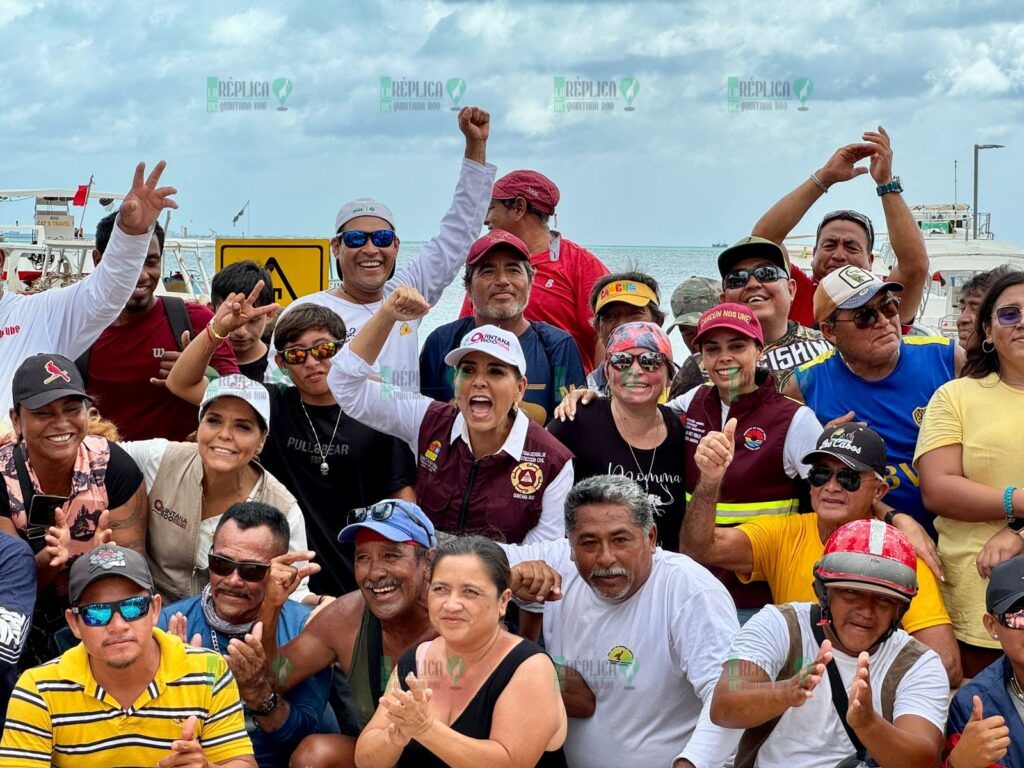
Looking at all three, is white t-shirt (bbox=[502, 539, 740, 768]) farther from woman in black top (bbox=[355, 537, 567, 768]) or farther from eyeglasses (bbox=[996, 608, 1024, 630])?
eyeglasses (bbox=[996, 608, 1024, 630])

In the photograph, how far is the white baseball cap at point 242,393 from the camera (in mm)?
5426

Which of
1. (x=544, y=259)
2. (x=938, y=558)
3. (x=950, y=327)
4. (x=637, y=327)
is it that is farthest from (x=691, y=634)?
(x=950, y=327)

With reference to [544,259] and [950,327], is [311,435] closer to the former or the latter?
[544,259]

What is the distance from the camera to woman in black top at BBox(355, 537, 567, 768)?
4250 millimetres

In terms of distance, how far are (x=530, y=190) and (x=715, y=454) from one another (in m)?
2.98

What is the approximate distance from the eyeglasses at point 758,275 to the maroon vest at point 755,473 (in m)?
0.92

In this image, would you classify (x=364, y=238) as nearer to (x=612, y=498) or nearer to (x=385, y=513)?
(x=385, y=513)

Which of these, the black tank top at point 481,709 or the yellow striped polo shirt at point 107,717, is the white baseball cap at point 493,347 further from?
the yellow striped polo shirt at point 107,717

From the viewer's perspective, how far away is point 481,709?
4.35m

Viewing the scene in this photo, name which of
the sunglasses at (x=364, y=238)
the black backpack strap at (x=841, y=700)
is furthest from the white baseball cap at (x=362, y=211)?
the black backpack strap at (x=841, y=700)

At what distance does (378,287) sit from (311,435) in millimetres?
1072

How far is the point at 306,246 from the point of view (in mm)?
7113

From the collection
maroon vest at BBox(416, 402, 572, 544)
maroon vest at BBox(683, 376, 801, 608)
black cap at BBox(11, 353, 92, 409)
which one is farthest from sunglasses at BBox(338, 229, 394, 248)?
maroon vest at BBox(683, 376, 801, 608)

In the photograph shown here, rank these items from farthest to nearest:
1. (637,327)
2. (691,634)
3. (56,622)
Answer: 1. (637,327)
2. (56,622)
3. (691,634)
